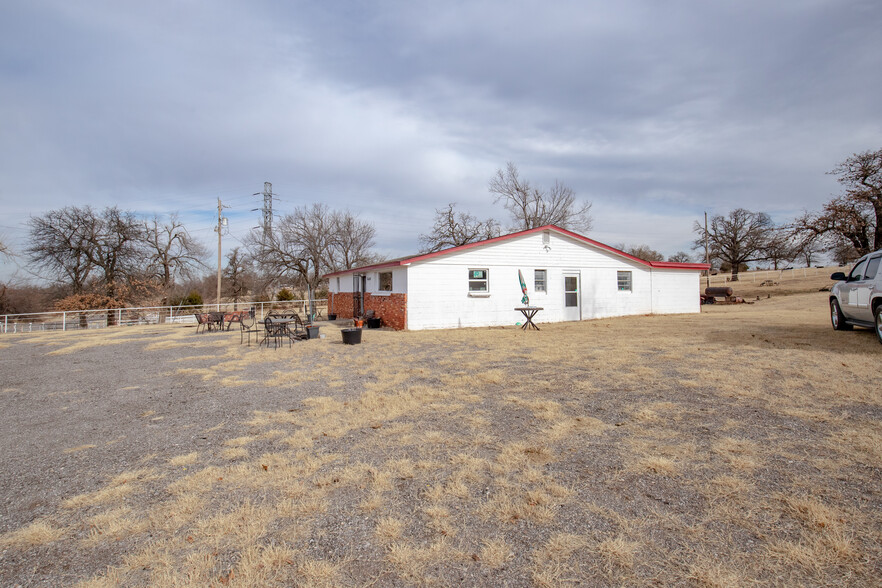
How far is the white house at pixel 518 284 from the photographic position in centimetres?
1498

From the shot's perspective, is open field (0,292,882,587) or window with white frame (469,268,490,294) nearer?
open field (0,292,882,587)

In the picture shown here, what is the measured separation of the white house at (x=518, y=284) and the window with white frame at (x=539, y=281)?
39mm

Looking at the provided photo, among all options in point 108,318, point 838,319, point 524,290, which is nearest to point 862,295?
point 838,319

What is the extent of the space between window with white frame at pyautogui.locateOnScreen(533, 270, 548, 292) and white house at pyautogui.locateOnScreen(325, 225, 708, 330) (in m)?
0.04

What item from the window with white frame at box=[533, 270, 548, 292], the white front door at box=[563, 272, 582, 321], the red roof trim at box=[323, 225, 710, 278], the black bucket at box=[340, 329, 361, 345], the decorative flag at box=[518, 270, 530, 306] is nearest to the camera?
the black bucket at box=[340, 329, 361, 345]

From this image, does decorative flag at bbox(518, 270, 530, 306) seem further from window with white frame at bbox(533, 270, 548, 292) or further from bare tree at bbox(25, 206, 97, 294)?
bare tree at bbox(25, 206, 97, 294)

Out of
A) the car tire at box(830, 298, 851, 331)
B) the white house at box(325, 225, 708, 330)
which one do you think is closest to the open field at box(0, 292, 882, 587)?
the car tire at box(830, 298, 851, 331)

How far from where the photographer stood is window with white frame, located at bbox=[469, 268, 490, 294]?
15.7m

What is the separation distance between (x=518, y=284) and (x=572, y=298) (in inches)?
104

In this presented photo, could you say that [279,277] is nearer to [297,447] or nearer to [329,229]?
[329,229]

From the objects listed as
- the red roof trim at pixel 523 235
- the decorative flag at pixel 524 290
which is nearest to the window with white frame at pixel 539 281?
the decorative flag at pixel 524 290

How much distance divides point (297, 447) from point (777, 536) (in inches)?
147

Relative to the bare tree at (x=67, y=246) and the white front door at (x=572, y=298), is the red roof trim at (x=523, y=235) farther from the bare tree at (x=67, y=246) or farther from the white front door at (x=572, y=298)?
the bare tree at (x=67, y=246)

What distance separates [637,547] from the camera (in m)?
2.39
